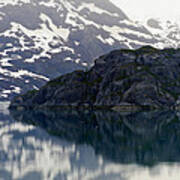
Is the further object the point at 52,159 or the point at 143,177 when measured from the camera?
the point at 52,159

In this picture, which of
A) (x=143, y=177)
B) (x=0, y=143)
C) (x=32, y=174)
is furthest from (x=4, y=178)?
(x=0, y=143)

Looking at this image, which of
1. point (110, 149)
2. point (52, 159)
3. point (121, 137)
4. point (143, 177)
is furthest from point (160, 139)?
point (143, 177)

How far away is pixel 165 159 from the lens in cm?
7819

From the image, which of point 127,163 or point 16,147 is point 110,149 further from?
point 16,147

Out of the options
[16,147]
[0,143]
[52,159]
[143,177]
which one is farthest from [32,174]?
[0,143]

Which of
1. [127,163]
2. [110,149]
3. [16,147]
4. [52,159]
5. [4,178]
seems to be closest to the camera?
[4,178]

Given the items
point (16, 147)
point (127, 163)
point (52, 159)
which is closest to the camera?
point (127, 163)

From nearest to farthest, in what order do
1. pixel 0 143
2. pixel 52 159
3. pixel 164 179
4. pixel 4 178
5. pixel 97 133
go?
pixel 164 179 < pixel 4 178 < pixel 52 159 < pixel 0 143 < pixel 97 133

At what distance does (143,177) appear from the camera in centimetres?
6250

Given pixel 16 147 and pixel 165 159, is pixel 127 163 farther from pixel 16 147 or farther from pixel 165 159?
pixel 16 147

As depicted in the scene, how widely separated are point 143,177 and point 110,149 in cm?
3213

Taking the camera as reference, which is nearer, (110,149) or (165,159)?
(165,159)

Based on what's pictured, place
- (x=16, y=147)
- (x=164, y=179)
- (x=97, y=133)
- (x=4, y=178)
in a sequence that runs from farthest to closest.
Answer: (x=97, y=133) < (x=16, y=147) < (x=4, y=178) < (x=164, y=179)

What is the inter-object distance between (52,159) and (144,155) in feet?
71.2
